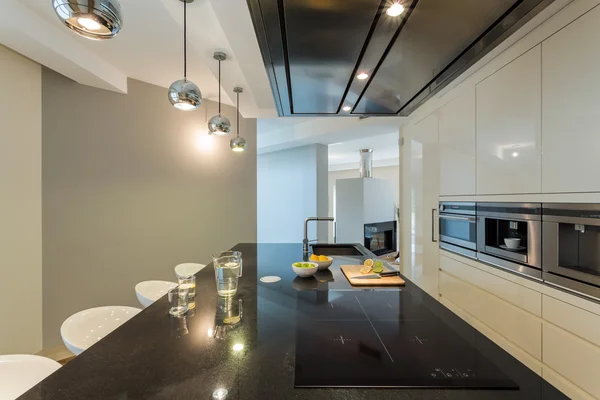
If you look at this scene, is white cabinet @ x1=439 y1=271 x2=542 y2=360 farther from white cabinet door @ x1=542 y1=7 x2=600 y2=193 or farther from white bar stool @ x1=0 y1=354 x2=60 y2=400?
white bar stool @ x1=0 y1=354 x2=60 y2=400

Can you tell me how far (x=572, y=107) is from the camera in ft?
4.22

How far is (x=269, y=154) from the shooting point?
19.6 ft

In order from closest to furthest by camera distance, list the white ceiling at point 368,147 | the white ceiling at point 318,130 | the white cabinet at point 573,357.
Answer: the white cabinet at point 573,357
the white ceiling at point 318,130
the white ceiling at point 368,147

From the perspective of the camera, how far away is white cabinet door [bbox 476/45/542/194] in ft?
4.91

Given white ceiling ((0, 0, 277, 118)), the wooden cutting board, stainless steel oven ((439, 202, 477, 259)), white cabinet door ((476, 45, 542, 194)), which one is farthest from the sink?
white ceiling ((0, 0, 277, 118))

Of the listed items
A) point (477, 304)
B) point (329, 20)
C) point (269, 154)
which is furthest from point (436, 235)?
point (269, 154)

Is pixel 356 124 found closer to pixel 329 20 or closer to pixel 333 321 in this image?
pixel 329 20

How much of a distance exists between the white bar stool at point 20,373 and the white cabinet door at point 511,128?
2365 millimetres

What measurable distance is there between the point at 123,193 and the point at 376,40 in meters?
2.93

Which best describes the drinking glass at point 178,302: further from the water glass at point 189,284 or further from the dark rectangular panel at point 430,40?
the dark rectangular panel at point 430,40

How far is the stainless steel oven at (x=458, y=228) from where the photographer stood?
2.06 meters

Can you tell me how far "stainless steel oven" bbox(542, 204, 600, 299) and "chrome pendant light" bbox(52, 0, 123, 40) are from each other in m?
2.10

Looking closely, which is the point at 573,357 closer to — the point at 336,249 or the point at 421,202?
the point at 336,249

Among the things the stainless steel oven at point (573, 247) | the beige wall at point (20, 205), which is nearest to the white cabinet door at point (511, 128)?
the stainless steel oven at point (573, 247)
